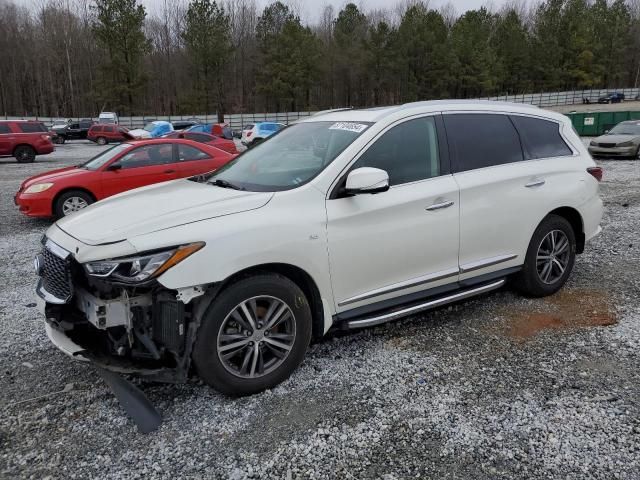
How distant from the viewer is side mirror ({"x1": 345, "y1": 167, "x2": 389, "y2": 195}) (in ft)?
10.6

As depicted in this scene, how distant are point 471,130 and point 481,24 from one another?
3048 inches

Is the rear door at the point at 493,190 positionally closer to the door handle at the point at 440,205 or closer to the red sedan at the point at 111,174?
the door handle at the point at 440,205

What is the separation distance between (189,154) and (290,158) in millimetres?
6234

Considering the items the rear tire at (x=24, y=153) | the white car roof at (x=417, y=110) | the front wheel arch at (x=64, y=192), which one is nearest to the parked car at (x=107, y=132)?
the rear tire at (x=24, y=153)

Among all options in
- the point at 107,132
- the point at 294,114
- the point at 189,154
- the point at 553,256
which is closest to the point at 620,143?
the point at 189,154

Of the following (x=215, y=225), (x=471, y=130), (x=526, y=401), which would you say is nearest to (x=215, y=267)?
(x=215, y=225)

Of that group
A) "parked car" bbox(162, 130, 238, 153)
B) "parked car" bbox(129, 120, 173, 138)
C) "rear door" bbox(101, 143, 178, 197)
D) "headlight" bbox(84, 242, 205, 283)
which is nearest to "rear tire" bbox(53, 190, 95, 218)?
"rear door" bbox(101, 143, 178, 197)

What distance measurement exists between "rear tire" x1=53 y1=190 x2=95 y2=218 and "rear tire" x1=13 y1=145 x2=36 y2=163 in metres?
14.7

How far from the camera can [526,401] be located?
3.12m

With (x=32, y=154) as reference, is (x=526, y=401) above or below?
below

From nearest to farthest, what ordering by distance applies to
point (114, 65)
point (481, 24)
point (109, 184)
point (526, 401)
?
point (526, 401) → point (109, 184) → point (114, 65) → point (481, 24)

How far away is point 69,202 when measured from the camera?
8.73 meters

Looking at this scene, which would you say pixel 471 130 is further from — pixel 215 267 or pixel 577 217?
pixel 215 267

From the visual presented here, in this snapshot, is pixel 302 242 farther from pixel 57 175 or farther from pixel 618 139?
pixel 618 139
